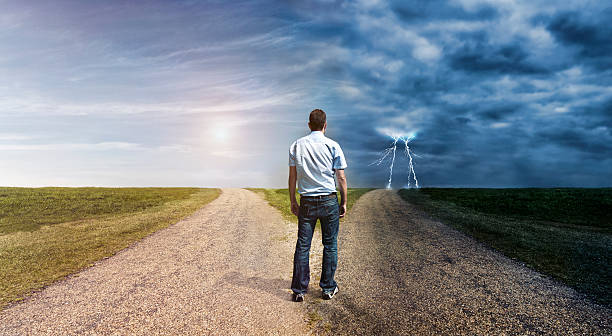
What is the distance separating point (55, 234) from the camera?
14.9 metres

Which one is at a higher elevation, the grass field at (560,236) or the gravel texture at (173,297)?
the grass field at (560,236)

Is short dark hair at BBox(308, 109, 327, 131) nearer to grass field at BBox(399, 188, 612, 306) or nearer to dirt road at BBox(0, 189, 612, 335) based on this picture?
dirt road at BBox(0, 189, 612, 335)

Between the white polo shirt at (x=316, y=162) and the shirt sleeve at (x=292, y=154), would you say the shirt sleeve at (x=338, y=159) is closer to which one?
the white polo shirt at (x=316, y=162)

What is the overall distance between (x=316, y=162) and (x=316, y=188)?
1.62 feet

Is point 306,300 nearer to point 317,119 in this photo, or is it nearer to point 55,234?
point 317,119

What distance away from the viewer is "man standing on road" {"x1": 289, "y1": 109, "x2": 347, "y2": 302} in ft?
19.5

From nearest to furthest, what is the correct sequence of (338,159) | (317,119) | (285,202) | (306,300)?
1. (338,159)
2. (317,119)
3. (306,300)
4. (285,202)

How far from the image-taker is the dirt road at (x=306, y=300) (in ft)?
17.8

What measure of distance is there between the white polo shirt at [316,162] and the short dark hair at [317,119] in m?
0.15

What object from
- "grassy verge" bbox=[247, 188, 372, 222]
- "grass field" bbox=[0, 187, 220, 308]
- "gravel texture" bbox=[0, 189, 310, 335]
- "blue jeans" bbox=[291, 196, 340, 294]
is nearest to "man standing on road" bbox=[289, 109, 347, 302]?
"blue jeans" bbox=[291, 196, 340, 294]

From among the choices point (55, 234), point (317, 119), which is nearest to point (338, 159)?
point (317, 119)

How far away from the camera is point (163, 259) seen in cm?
981

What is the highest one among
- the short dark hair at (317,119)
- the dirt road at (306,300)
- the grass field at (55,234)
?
the short dark hair at (317,119)

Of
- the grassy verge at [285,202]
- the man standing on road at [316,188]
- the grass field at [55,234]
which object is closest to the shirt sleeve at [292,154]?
the man standing on road at [316,188]
